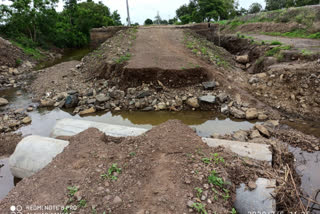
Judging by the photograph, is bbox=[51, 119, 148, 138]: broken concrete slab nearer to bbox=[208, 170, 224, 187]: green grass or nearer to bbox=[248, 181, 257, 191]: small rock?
bbox=[208, 170, 224, 187]: green grass

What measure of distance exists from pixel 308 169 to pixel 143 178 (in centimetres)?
415

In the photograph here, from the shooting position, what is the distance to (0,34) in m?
21.0

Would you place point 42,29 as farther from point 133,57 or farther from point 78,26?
point 133,57

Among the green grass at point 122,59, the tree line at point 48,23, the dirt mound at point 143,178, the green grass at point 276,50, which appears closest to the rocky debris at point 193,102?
the dirt mound at point 143,178

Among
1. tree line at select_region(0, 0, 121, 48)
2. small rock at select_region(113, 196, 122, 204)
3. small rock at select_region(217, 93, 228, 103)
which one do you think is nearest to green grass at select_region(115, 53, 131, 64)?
small rock at select_region(217, 93, 228, 103)

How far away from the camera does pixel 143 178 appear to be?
3250 mm

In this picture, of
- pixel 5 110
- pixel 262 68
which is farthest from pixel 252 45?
pixel 5 110

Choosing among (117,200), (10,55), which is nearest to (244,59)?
(117,200)

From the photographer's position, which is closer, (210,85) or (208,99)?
(208,99)

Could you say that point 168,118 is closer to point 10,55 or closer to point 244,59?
point 244,59

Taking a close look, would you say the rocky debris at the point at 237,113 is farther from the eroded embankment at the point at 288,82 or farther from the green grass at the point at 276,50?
the green grass at the point at 276,50

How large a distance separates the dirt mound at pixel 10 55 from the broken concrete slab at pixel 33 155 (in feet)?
50.2

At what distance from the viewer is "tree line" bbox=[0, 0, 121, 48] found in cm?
2142

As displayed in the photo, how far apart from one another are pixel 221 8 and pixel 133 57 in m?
27.0
